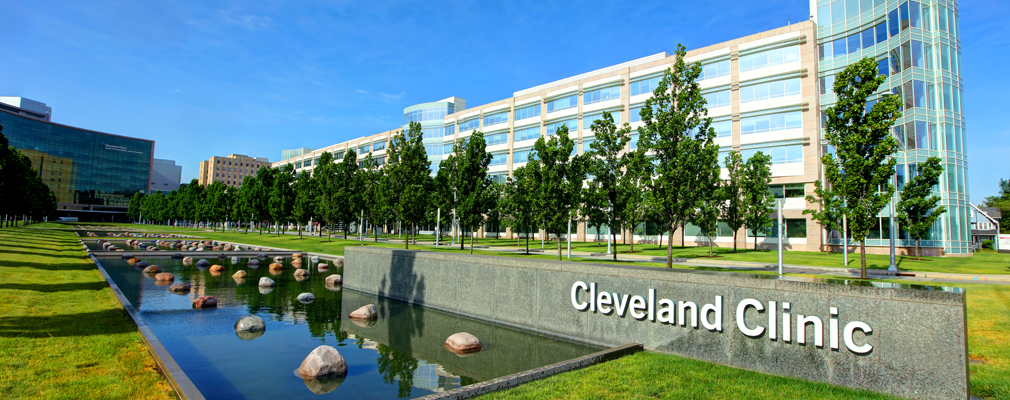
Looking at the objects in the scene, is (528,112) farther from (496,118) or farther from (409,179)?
(409,179)

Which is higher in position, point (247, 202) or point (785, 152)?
point (785, 152)

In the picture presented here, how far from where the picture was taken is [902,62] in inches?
1551

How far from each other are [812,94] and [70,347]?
50688mm

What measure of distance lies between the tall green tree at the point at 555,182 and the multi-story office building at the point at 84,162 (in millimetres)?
178803

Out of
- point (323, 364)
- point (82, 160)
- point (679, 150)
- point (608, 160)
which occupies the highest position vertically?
point (82, 160)

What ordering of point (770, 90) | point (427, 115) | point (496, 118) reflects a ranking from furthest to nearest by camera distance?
point (427, 115) → point (496, 118) → point (770, 90)

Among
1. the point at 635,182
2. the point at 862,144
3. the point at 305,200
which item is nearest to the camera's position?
the point at 862,144

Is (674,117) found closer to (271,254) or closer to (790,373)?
(790,373)

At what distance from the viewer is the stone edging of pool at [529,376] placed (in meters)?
6.21

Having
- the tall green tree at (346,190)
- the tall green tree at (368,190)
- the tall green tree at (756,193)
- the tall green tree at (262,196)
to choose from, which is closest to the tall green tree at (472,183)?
the tall green tree at (368,190)

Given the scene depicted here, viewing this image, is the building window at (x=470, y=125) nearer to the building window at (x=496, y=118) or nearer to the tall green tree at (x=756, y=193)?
the building window at (x=496, y=118)

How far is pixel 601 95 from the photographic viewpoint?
57.2 meters

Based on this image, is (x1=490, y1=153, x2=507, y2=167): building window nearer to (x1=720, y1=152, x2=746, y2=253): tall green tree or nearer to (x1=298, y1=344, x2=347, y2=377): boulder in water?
(x1=720, y1=152, x2=746, y2=253): tall green tree

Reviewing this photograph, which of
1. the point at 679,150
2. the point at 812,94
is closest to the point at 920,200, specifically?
the point at 812,94
